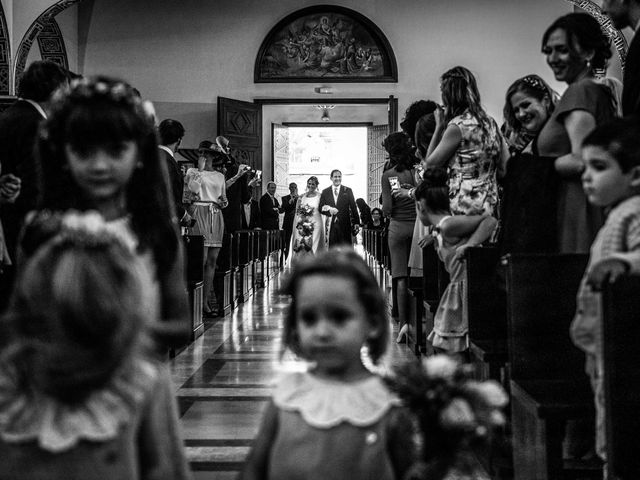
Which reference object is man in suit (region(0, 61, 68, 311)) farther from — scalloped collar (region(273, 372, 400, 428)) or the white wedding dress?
the white wedding dress

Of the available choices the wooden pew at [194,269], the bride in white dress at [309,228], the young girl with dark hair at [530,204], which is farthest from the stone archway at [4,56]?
the young girl with dark hair at [530,204]

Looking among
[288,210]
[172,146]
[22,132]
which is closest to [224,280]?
[172,146]

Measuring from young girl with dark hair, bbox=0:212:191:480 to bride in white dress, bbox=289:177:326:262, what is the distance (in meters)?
11.7

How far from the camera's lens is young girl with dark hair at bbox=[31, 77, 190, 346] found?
1.62 m

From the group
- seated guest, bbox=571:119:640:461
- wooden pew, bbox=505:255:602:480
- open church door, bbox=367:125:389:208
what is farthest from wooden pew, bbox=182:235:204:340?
open church door, bbox=367:125:389:208

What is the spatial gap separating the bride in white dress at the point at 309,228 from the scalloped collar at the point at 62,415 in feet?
38.5

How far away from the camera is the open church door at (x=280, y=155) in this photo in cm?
1814

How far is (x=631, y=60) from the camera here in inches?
111

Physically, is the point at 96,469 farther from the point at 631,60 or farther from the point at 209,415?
the point at 209,415

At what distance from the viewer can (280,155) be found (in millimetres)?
18609

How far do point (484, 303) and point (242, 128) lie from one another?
12.0 m

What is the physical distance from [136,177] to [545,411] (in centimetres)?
140

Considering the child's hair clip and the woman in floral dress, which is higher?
the woman in floral dress

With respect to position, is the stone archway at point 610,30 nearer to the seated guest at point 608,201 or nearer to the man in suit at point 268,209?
the man in suit at point 268,209
